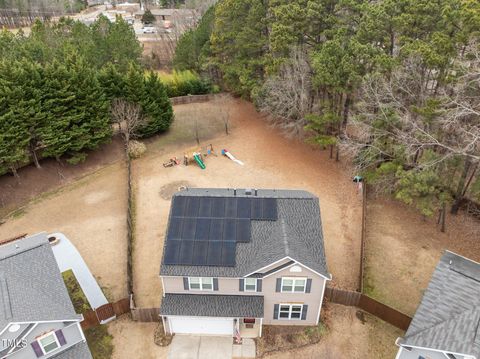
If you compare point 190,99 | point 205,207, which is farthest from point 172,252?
point 190,99

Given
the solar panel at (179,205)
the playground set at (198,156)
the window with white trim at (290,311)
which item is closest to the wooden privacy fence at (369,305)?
the window with white trim at (290,311)

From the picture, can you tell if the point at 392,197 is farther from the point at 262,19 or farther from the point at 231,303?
the point at 262,19

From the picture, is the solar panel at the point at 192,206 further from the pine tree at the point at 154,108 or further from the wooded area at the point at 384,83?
the pine tree at the point at 154,108

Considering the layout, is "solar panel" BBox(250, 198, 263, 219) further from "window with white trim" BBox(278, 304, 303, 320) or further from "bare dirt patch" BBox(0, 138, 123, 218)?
"bare dirt patch" BBox(0, 138, 123, 218)

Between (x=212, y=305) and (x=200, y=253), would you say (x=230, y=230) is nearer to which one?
(x=200, y=253)

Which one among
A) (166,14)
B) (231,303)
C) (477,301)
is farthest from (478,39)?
(166,14)

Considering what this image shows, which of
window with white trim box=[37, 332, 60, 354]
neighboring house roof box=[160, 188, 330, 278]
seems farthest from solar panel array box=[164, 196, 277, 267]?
window with white trim box=[37, 332, 60, 354]
